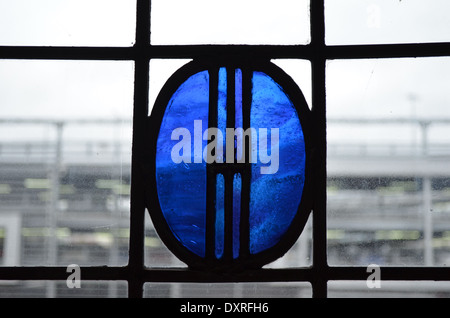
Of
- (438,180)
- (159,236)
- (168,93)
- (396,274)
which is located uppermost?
(168,93)

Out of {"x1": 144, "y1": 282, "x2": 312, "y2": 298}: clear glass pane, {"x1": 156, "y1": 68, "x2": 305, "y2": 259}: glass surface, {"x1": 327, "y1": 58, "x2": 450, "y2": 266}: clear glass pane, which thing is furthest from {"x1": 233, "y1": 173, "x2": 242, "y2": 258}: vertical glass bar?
{"x1": 327, "y1": 58, "x2": 450, "y2": 266}: clear glass pane

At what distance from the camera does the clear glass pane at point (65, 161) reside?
171 cm

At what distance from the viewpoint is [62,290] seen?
5.53ft

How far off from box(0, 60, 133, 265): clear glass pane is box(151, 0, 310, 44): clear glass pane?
18 cm

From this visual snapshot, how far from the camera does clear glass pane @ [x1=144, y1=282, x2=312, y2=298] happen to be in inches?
65.6

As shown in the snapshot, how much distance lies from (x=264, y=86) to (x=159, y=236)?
1.83 feet

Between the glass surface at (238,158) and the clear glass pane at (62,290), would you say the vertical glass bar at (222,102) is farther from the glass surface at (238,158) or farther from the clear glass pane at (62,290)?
the clear glass pane at (62,290)

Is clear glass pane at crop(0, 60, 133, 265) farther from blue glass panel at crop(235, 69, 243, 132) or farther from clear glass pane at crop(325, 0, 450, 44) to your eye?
clear glass pane at crop(325, 0, 450, 44)

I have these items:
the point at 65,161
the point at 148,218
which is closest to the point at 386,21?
the point at 148,218

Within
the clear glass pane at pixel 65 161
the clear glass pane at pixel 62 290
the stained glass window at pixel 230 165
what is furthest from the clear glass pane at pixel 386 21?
the clear glass pane at pixel 62 290

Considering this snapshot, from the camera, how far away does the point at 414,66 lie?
1.74 metres

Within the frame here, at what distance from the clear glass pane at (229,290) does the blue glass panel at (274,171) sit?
4.6 inches
